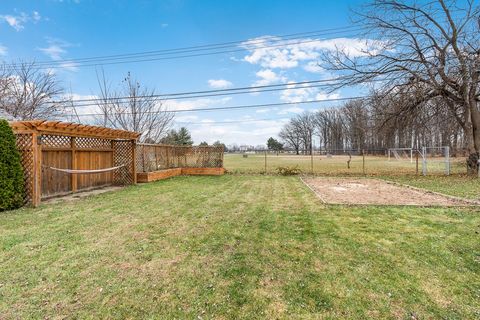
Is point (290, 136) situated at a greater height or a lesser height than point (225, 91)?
greater

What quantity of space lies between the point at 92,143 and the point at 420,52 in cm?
Result: 1369

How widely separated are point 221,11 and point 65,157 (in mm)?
9795

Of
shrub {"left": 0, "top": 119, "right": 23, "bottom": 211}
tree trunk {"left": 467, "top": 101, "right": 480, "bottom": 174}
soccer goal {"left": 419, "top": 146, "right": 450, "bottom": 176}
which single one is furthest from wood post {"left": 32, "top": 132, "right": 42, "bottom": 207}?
tree trunk {"left": 467, "top": 101, "right": 480, "bottom": 174}

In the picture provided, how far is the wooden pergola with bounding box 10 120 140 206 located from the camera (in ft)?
19.2

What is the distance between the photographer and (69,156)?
748 cm

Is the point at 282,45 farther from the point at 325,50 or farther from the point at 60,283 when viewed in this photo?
the point at 60,283

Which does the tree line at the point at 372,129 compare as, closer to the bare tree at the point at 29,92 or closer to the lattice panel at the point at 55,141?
the lattice panel at the point at 55,141

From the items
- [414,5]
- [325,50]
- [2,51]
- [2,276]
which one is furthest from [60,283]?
[2,51]

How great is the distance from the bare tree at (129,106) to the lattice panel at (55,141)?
10.9 meters

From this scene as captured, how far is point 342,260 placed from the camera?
2.92m

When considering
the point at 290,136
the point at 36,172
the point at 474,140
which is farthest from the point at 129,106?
the point at 290,136

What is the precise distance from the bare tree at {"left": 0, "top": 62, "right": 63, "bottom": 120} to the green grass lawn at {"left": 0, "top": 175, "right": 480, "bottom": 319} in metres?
15.0

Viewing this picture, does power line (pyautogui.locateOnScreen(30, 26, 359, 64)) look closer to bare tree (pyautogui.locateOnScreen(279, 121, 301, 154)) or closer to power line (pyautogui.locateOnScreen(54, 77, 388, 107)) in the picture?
power line (pyautogui.locateOnScreen(54, 77, 388, 107))

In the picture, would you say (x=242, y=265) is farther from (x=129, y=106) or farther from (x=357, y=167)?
(x=129, y=106)
